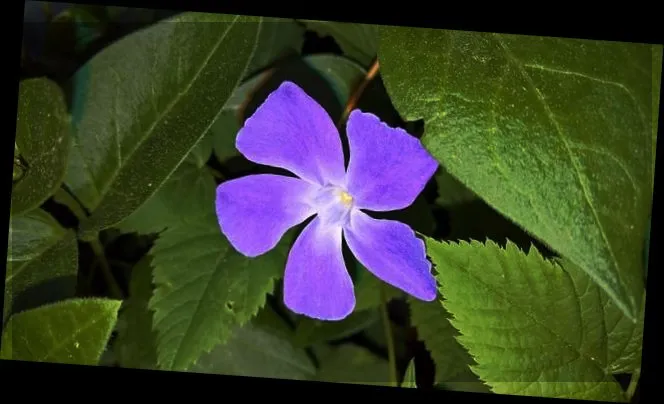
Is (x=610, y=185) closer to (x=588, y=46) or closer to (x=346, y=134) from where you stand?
(x=588, y=46)

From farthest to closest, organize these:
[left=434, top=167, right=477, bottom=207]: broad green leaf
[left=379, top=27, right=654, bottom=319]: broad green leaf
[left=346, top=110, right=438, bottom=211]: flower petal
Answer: [left=434, top=167, right=477, bottom=207]: broad green leaf → [left=346, top=110, right=438, bottom=211]: flower petal → [left=379, top=27, right=654, bottom=319]: broad green leaf

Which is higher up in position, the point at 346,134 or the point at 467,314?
the point at 346,134

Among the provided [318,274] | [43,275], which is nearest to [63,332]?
[43,275]

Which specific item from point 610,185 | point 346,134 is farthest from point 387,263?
point 610,185

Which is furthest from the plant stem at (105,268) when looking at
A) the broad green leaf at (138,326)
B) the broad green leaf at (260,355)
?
the broad green leaf at (260,355)

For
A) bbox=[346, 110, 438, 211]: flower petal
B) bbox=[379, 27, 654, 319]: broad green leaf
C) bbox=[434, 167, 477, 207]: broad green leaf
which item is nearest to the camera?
bbox=[379, 27, 654, 319]: broad green leaf

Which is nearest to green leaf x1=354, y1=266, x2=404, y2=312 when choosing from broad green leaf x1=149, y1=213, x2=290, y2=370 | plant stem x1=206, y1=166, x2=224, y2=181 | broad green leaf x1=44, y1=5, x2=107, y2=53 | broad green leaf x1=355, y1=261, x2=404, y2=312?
broad green leaf x1=355, y1=261, x2=404, y2=312

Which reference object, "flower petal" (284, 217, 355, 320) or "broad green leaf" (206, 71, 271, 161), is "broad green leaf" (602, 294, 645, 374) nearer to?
"flower petal" (284, 217, 355, 320)
